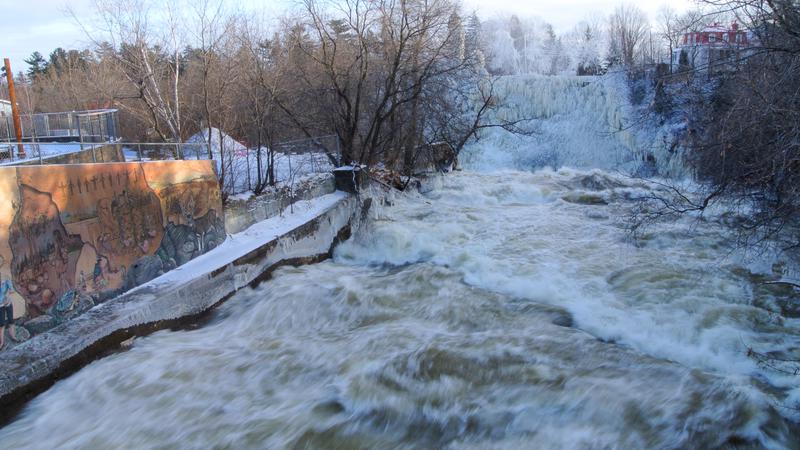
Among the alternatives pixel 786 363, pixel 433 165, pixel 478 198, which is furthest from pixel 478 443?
pixel 433 165

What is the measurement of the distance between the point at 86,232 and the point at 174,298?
1.44 metres

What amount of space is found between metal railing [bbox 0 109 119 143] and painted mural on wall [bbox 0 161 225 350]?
8.56 meters

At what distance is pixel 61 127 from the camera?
61.0ft

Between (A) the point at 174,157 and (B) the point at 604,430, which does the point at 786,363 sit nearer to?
(B) the point at 604,430

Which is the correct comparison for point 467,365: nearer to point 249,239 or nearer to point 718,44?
point 249,239

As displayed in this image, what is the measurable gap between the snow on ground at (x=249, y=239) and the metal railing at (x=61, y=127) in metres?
7.15

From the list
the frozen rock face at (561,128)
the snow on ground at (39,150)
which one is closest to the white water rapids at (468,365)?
the snow on ground at (39,150)

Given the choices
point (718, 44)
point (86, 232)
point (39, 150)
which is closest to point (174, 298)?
point (86, 232)

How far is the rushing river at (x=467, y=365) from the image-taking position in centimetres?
514

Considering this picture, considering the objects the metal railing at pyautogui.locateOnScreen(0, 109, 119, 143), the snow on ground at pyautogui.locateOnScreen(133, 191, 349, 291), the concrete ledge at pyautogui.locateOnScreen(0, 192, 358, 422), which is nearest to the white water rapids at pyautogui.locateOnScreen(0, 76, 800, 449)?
the concrete ledge at pyautogui.locateOnScreen(0, 192, 358, 422)

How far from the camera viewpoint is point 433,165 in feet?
76.4

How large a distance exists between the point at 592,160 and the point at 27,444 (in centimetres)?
3514

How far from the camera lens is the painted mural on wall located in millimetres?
5895

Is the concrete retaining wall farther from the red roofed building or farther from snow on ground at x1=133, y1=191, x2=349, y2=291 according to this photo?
the red roofed building
